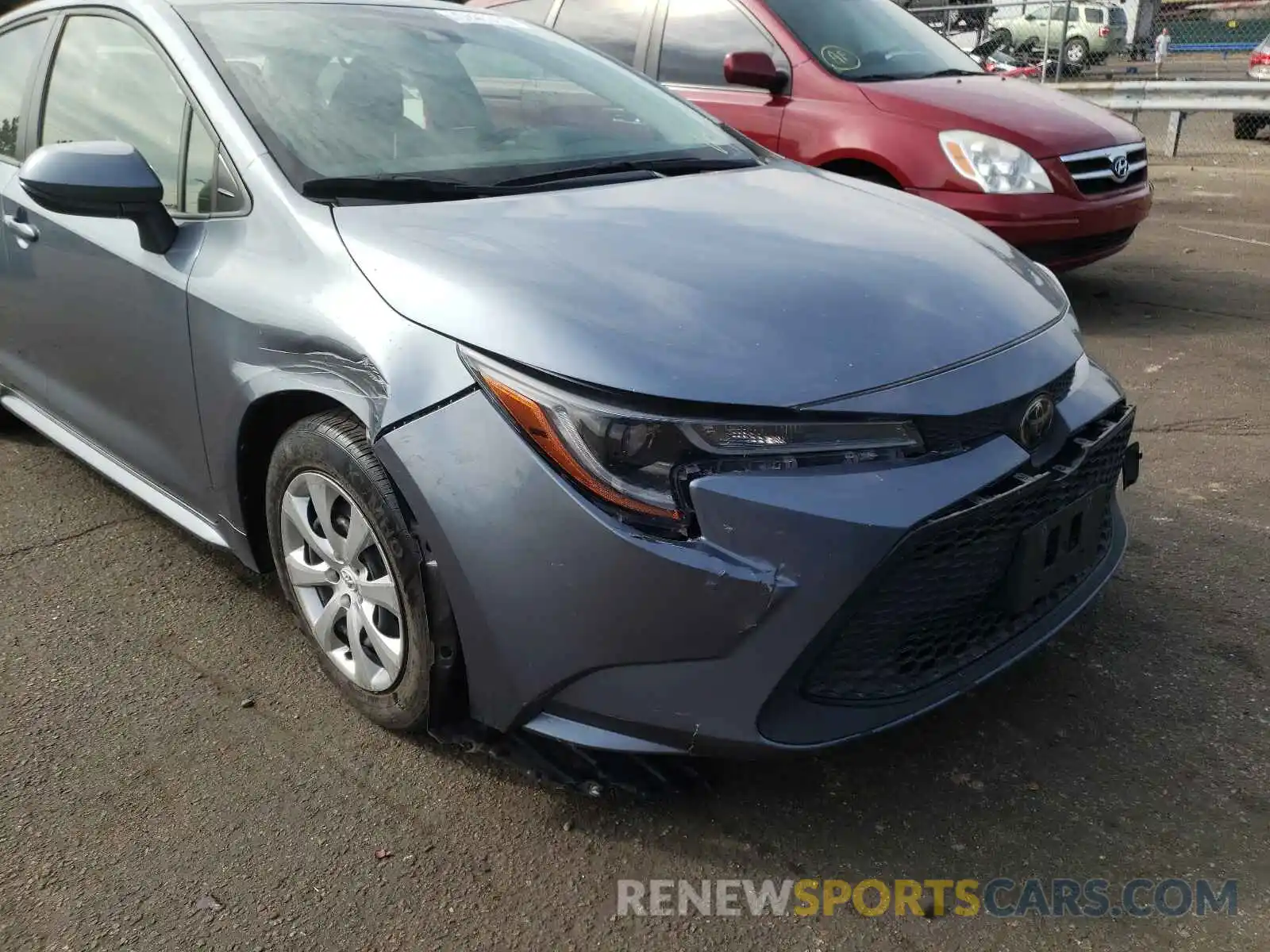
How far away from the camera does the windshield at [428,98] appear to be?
100 inches

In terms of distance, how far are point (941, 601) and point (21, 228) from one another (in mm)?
2707

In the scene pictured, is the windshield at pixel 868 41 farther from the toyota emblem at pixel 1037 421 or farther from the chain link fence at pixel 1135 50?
the chain link fence at pixel 1135 50

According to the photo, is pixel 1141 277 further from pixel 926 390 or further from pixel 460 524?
pixel 460 524

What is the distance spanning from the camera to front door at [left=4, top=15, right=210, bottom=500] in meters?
2.60

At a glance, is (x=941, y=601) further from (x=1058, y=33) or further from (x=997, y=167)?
(x=1058, y=33)

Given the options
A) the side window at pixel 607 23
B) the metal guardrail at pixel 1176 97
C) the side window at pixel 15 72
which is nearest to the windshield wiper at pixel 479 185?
the side window at pixel 15 72

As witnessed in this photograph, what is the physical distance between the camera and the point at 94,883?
202 cm

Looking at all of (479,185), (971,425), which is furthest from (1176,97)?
(971,425)

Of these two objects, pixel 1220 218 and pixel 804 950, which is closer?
pixel 804 950

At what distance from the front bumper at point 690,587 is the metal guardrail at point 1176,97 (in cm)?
1036

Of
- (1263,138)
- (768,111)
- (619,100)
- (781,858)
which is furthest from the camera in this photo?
(1263,138)

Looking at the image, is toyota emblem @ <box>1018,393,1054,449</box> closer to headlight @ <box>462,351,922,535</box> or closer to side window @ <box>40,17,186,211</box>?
headlight @ <box>462,351,922,535</box>

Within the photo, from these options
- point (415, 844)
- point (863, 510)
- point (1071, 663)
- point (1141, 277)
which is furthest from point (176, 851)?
point (1141, 277)

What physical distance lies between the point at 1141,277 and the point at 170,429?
5587mm
